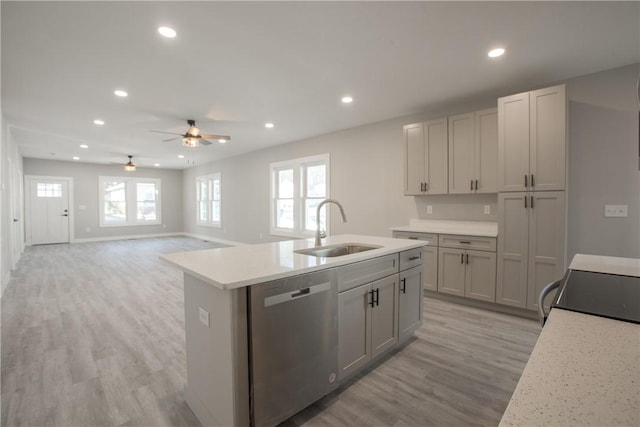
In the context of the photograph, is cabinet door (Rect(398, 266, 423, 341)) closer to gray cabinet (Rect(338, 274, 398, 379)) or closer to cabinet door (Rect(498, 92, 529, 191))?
gray cabinet (Rect(338, 274, 398, 379))

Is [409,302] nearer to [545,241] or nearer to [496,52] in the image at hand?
[545,241]

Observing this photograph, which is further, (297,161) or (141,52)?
(297,161)

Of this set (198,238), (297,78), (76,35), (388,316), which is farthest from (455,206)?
(198,238)

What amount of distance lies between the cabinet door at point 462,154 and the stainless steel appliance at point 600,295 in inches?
97.0

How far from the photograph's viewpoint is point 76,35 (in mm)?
2365

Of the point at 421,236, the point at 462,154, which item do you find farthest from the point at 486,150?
the point at 421,236

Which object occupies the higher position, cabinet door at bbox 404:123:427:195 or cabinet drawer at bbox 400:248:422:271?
cabinet door at bbox 404:123:427:195

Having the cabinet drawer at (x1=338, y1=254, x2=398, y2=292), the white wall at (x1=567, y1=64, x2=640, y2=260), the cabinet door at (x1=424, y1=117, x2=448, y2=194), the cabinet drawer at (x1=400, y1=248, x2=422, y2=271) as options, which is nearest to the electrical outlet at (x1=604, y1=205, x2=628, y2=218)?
the white wall at (x1=567, y1=64, x2=640, y2=260)

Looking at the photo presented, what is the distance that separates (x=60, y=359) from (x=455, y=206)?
454 cm

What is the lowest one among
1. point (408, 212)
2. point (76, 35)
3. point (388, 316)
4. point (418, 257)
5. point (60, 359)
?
point (60, 359)

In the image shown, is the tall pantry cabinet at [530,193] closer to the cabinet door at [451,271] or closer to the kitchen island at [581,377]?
the cabinet door at [451,271]

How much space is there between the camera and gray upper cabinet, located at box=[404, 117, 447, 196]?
386cm

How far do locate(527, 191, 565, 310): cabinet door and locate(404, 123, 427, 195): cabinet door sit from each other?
1355 millimetres

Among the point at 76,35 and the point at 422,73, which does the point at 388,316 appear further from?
the point at 76,35
